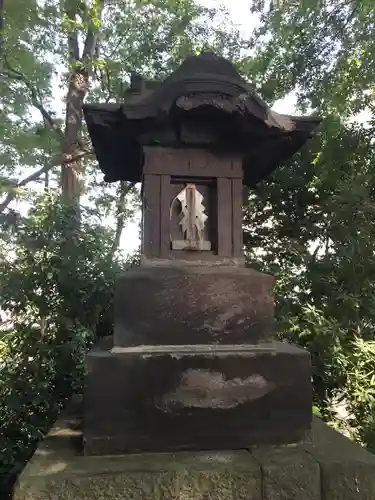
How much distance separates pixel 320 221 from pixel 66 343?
3914 mm

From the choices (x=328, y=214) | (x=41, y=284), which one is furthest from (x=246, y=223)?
(x=41, y=284)

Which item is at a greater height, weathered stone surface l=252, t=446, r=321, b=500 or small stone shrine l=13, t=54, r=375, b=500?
small stone shrine l=13, t=54, r=375, b=500

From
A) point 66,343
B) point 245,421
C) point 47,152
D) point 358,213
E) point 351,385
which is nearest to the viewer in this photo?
point 245,421

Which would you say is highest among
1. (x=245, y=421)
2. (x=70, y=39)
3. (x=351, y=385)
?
(x=70, y=39)

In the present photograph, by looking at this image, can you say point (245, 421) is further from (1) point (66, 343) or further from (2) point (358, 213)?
(2) point (358, 213)

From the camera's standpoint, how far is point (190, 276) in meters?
2.63

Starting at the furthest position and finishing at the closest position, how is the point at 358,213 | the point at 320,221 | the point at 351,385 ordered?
the point at 320,221 < the point at 358,213 < the point at 351,385

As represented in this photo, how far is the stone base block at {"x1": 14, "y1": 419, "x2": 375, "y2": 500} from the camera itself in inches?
79.8

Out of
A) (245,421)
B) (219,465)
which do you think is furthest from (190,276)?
(219,465)

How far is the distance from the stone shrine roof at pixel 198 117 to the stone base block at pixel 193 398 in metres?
1.42

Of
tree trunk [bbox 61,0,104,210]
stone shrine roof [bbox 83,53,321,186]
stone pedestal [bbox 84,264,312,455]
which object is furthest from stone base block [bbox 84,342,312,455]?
tree trunk [bbox 61,0,104,210]

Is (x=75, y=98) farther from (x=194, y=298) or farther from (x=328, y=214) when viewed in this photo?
(x=194, y=298)

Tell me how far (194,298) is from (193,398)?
0.59 m

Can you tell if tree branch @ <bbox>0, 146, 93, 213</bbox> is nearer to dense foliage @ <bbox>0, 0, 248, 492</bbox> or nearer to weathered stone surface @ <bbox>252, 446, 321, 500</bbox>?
dense foliage @ <bbox>0, 0, 248, 492</bbox>
